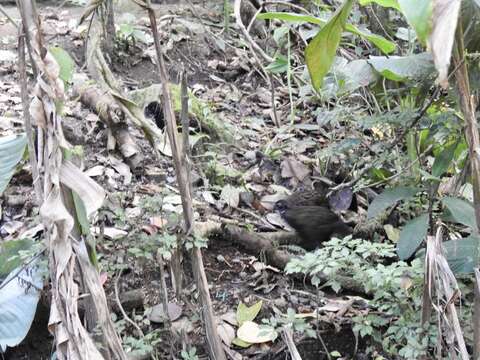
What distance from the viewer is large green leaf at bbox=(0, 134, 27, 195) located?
1.65 meters

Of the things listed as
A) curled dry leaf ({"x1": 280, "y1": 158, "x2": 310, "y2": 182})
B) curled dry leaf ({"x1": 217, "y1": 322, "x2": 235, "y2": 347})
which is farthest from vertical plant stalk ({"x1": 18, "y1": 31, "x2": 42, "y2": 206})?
curled dry leaf ({"x1": 280, "y1": 158, "x2": 310, "y2": 182})

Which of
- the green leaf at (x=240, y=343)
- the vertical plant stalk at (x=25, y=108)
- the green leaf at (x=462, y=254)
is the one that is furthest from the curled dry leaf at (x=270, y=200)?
the vertical plant stalk at (x=25, y=108)

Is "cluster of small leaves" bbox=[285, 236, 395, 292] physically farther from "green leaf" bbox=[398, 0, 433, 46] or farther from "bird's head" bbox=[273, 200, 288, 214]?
"bird's head" bbox=[273, 200, 288, 214]

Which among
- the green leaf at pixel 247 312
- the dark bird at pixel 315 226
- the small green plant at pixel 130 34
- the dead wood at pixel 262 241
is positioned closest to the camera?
the green leaf at pixel 247 312

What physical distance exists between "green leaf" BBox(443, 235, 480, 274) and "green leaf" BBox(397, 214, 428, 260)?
157mm

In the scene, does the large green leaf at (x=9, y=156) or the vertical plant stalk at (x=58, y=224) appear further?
the large green leaf at (x=9, y=156)

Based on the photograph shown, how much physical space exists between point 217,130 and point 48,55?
173 cm

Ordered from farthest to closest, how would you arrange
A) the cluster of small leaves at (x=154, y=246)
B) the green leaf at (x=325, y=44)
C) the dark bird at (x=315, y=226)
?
the dark bird at (x=315, y=226), the cluster of small leaves at (x=154, y=246), the green leaf at (x=325, y=44)

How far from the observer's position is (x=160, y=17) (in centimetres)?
384

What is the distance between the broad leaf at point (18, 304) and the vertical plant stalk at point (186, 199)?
382 mm

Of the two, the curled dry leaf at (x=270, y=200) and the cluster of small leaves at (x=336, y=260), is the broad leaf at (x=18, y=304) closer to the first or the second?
the cluster of small leaves at (x=336, y=260)

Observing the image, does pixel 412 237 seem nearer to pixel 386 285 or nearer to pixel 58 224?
pixel 386 285

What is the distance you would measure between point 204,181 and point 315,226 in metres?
0.46

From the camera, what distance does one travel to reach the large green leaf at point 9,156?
5.42 feet
